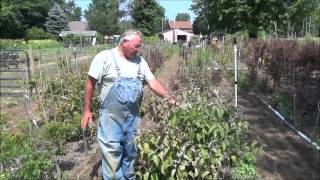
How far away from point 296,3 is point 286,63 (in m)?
28.7

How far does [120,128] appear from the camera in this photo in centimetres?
508

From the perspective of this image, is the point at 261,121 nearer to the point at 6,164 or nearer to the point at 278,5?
the point at 6,164

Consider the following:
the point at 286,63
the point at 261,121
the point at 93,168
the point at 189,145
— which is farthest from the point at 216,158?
the point at 286,63

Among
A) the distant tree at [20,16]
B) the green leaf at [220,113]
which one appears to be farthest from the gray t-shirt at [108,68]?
the distant tree at [20,16]

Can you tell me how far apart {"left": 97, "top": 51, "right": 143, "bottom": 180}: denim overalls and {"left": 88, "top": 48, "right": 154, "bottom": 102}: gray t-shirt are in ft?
0.13

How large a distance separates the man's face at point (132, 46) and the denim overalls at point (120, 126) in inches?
5.9

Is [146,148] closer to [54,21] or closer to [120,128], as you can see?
[120,128]

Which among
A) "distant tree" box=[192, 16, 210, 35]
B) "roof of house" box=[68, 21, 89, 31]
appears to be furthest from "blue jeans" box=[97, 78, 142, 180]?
"roof of house" box=[68, 21, 89, 31]

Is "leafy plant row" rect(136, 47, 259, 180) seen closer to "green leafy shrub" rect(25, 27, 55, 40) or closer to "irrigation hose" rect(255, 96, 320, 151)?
"irrigation hose" rect(255, 96, 320, 151)

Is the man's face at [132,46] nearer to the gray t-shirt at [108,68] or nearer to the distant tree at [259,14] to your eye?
the gray t-shirt at [108,68]

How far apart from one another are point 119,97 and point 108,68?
0.30 metres

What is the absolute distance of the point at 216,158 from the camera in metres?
4.91

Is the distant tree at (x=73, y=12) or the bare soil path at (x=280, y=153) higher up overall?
the distant tree at (x=73, y=12)

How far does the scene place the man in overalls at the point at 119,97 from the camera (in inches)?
195
